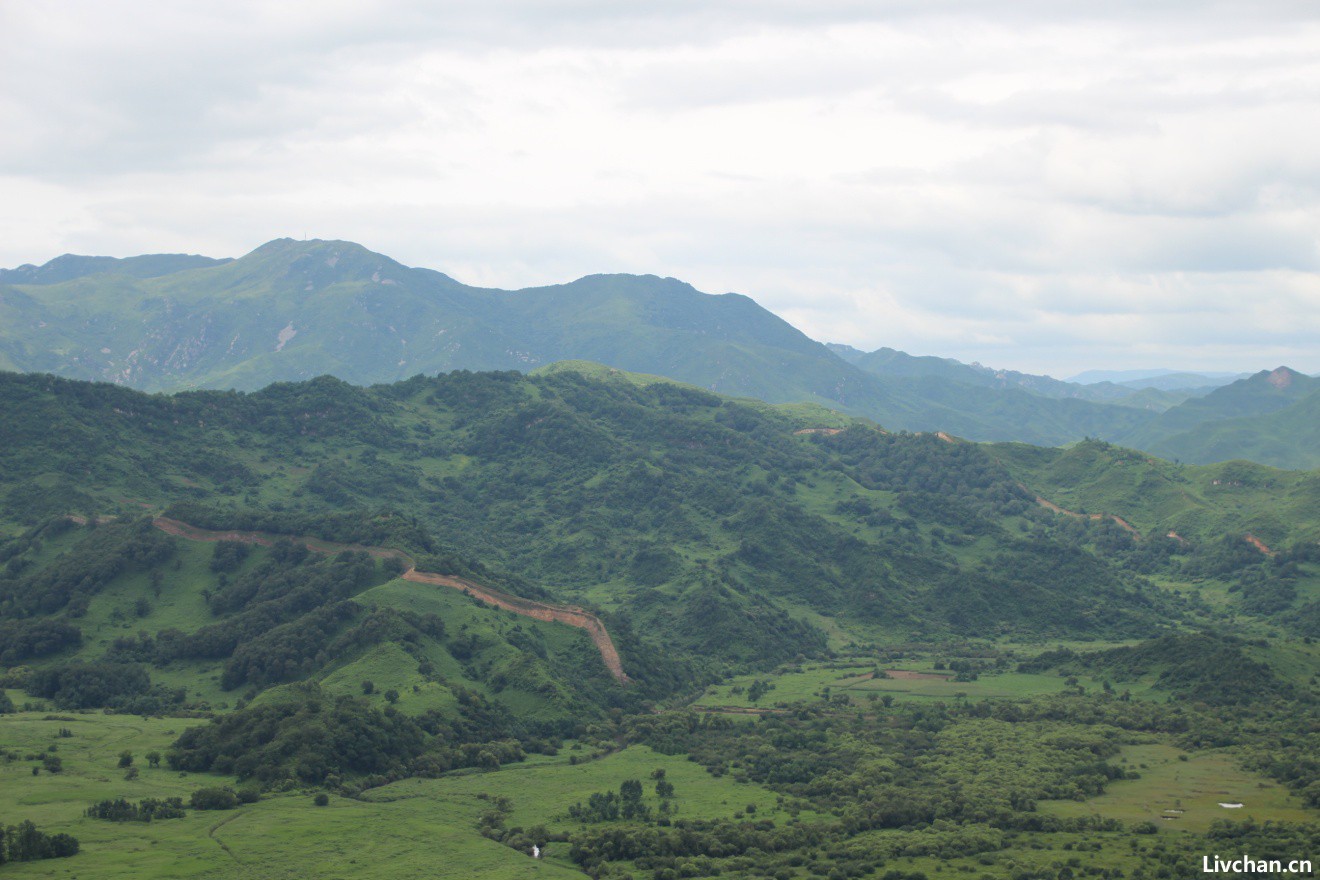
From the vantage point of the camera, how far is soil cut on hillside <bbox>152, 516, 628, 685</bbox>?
143375mm

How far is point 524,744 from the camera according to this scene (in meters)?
119

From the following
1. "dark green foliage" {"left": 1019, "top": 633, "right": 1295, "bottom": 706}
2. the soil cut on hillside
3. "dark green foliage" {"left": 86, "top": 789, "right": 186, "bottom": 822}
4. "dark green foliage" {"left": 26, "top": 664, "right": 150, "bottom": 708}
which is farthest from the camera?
the soil cut on hillside

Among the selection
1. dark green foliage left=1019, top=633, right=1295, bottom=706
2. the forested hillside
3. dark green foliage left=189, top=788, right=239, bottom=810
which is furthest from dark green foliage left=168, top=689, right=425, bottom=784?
dark green foliage left=1019, top=633, right=1295, bottom=706

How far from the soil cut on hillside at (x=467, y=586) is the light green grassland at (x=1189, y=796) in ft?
185

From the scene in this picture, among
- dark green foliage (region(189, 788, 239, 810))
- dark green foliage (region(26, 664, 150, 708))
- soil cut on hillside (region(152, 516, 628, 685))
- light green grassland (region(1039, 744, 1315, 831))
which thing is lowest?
light green grassland (region(1039, 744, 1315, 831))

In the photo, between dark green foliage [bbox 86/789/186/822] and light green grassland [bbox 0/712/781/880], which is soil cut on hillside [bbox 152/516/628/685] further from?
dark green foliage [bbox 86/789/186/822]

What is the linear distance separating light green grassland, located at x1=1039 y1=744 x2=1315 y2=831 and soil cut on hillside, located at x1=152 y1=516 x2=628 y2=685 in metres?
56.5

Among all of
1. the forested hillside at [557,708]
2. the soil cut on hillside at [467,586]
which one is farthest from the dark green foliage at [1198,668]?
the soil cut on hillside at [467,586]

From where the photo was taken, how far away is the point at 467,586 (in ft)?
479

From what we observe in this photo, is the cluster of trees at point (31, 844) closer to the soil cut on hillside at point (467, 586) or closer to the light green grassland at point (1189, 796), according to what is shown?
the soil cut on hillside at point (467, 586)

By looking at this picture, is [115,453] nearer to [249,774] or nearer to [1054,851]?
[249,774]

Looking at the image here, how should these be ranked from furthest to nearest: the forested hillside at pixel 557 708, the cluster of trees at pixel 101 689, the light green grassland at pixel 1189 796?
the cluster of trees at pixel 101 689, the light green grassland at pixel 1189 796, the forested hillside at pixel 557 708

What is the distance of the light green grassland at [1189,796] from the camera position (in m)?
93.9

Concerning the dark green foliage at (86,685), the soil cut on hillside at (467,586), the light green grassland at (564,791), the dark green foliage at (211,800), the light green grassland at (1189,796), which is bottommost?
the light green grassland at (564,791)
